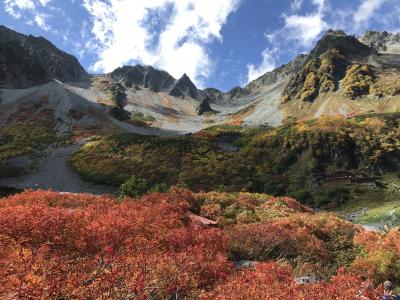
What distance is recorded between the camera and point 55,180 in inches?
2085

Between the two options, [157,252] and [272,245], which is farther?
[272,245]

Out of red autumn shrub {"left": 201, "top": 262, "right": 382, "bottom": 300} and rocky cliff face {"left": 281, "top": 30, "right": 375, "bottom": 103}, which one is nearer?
red autumn shrub {"left": 201, "top": 262, "right": 382, "bottom": 300}

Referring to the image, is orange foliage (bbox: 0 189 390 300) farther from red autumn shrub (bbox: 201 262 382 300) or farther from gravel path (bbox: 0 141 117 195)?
gravel path (bbox: 0 141 117 195)

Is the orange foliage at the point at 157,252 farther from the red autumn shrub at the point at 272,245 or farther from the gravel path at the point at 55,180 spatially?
the gravel path at the point at 55,180

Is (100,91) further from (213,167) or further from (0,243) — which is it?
(0,243)

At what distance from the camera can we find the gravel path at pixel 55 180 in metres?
48.8

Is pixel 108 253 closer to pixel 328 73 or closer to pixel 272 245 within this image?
pixel 272 245

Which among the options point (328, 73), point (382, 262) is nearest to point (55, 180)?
point (382, 262)

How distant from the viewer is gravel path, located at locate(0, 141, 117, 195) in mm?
48812

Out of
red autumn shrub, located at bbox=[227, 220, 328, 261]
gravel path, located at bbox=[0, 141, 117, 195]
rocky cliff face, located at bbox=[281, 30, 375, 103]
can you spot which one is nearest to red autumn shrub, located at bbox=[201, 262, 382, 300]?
red autumn shrub, located at bbox=[227, 220, 328, 261]

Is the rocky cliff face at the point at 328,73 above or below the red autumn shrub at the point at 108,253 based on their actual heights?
above

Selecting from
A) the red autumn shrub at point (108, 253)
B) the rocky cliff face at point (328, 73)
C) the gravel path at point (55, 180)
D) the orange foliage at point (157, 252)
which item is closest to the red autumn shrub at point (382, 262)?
the orange foliage at point (157, 252)

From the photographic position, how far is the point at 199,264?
13039 millimetres

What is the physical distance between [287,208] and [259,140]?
35.9 metres
